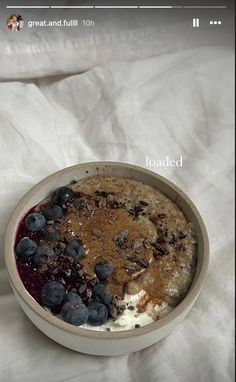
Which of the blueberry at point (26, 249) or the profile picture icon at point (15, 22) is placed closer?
the blueberry at point (26, 249)

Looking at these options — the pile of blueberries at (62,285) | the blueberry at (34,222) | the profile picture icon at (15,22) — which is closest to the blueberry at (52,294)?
the pile of blueberries at (62,285)

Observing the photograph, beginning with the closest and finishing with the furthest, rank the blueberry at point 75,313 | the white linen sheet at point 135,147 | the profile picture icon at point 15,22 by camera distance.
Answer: the blueberry at point 75,313 < the white linen sheet at point 135,147 < the profile picture icon at point 15,22

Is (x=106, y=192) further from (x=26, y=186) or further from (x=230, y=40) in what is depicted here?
(x=230, y=40)

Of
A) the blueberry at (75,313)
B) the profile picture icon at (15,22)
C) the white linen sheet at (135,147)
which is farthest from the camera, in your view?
the profile picture icon at (15,22)

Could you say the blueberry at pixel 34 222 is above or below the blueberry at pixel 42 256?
above

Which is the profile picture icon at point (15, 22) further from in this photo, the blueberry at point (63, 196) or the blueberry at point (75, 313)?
the blueberry at point (75, 313)
